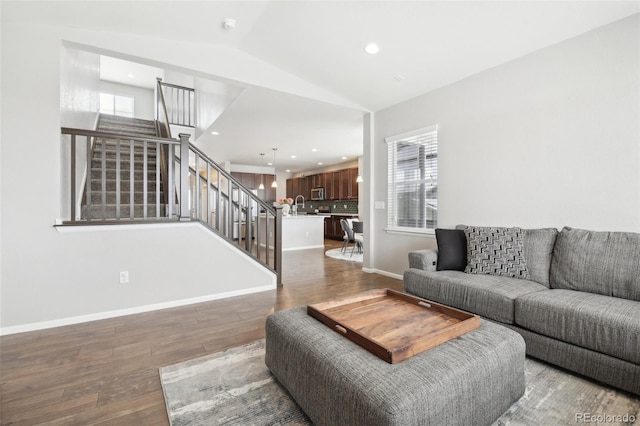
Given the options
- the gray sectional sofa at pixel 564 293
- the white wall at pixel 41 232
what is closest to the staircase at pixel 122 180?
the white wall at pixel 41 232

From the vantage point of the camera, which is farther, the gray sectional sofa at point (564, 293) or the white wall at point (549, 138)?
the white wall at point (549, 138)

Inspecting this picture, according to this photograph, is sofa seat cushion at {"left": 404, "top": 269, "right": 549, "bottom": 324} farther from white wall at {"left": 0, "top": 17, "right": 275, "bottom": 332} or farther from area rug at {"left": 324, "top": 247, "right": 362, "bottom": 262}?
area rug at {"left": 324, "top": 247, "right": 362, "bottom": 262}

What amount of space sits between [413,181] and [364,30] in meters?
2.06

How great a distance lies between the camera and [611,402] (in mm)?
1569

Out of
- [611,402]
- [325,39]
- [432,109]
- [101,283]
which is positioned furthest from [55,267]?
[432,109]

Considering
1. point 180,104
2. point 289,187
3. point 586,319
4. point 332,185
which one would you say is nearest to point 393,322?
point 586,319

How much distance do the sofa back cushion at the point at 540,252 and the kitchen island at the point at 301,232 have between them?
5344 mm

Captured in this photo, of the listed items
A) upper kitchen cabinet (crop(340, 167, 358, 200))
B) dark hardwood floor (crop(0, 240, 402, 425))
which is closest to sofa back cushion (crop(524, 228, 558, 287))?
dark hardwood floor (crop(0, 240, 402, 425))

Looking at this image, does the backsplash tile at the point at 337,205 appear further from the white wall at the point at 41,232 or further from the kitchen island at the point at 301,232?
the white wall at the point at 41,232

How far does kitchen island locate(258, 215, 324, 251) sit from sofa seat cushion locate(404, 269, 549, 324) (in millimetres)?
4778

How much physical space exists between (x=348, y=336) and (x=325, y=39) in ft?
9.87

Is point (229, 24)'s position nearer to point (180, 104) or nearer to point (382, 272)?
point (382, 272)

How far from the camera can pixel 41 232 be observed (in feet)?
8.59

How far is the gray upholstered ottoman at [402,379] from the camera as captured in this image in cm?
105
